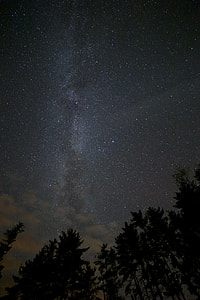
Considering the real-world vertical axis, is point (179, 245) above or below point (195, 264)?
above

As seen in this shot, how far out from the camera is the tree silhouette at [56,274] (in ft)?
54.4

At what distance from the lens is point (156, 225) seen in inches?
794

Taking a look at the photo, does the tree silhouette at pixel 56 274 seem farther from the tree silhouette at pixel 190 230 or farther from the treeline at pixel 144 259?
the tree silhouette at pixel 190 230

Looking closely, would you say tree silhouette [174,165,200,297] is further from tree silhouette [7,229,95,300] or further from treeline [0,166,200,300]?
tree silhouette [7,229,95,300]

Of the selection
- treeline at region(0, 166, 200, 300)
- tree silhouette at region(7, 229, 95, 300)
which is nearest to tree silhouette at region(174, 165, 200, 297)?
treeline at region(0, 166, 200, 300)

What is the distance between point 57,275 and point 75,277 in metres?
2.03

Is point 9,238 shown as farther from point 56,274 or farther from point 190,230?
point 190,230

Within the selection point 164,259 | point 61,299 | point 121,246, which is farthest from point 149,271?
point 61,299

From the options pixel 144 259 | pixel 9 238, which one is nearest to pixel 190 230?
pixel 144 259

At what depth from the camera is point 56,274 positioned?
17.1 metres

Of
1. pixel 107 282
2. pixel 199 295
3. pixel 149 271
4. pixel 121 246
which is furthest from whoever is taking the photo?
pixel 107 282

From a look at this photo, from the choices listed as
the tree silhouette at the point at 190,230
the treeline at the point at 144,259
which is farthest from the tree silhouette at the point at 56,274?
the tree silhouette at the point at 190,230

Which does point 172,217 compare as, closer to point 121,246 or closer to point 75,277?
point 121,246

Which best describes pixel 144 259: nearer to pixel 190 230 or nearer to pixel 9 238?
pixel 190 230
